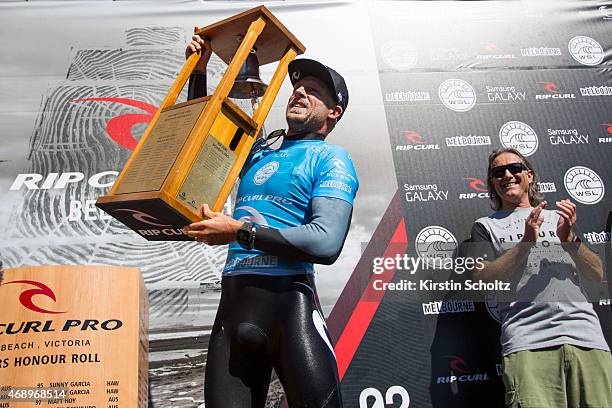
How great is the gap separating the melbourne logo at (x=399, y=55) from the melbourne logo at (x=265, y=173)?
5.72 feet

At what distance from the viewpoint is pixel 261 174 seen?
2.15 metres

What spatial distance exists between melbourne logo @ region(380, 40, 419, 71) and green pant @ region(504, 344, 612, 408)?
1741 millimetres

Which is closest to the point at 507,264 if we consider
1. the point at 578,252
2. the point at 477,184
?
the point at 578,252

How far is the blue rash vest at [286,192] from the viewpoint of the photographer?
201 centimetres

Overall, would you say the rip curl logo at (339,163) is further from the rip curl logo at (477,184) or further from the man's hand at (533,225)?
the rip curl logo at (477,184)

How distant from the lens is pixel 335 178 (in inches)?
80.7

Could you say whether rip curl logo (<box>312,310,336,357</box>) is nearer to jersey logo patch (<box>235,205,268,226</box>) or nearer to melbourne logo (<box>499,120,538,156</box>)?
jersey logo patch (<box>235,205,268,226</box>)

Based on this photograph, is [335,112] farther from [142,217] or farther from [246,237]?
[142,217]

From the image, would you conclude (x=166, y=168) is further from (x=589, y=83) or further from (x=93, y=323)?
(x=589, y=83)

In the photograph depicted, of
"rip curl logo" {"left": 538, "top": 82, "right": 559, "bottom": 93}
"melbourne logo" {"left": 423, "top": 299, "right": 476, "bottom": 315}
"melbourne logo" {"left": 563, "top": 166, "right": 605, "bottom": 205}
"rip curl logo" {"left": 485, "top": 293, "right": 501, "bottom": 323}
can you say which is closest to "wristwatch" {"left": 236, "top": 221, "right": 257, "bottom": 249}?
"melbourne logo" {"left": 423, "top": 299, "right": 476, "bottom": 315}

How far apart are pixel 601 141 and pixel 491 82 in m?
0.70

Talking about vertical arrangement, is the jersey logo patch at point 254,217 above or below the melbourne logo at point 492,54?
below

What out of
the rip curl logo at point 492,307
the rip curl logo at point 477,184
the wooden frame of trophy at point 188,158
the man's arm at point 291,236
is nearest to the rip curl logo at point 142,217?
the wooden frame of trophy at point 188,158

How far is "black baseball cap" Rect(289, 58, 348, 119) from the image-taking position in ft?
7.57
